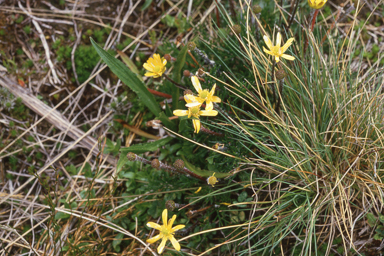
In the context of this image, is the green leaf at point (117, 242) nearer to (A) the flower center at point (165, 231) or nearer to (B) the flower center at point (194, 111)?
(A) the flower center at point (165, 231)

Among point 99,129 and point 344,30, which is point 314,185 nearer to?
point 344,30

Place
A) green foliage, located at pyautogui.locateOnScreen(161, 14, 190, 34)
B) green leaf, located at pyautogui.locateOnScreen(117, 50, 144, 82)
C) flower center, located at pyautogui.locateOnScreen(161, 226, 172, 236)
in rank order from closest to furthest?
flower center, located at pyautogui.locateOnScreen(161, 226, 172, 236), green leaf, located at pyautogui.locateOnScreen(117, 50, 144, 82), green foliage, located at pyautogui.locateOnScreen(161, 14, 190, 34)

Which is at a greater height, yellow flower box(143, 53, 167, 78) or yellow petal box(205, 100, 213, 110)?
yellow flower box(143, 53, 167, 78)

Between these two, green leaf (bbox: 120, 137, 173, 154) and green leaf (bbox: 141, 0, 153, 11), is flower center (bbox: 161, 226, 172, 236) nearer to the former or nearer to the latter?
green leaf (bbox: 120, 137, 173, 154)

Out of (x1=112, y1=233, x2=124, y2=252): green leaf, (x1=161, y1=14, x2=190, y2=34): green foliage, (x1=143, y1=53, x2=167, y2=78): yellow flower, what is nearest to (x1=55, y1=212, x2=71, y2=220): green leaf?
(x1=112, y1=233, x2=124, y2=252): green leaf

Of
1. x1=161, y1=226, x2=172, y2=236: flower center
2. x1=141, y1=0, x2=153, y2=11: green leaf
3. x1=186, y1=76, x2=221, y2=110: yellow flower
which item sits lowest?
x1=161, y1=226, x2=172, y2=236: flower center
